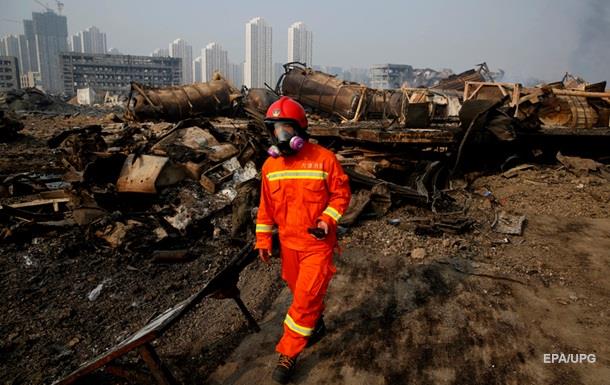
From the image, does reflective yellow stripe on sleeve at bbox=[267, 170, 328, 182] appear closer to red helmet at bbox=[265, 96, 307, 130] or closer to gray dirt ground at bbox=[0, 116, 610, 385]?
red helmet at bbox=[265, 96, 307, 130]

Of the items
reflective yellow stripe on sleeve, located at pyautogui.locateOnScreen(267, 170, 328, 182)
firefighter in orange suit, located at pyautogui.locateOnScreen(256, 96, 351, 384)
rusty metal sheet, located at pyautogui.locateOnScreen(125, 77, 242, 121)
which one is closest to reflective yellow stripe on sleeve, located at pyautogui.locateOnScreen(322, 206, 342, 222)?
firefighter in orange suit, located at pyautogui.locateOnScreen(256, 96, 351, 384)

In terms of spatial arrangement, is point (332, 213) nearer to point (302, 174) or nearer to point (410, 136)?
point (302, 174)

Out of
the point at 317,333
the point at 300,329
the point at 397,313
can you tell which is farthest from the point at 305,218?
the point at 397,313

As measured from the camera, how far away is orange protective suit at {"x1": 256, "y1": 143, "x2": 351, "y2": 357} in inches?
91.0

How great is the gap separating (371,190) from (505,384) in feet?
10.5

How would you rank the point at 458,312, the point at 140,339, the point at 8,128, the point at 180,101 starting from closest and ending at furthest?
the point at 140,339, the point at 458,312, the point at 8,128, the point at 180,101

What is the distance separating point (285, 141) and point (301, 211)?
0.46 m

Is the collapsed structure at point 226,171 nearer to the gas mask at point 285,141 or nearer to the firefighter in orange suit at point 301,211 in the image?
the firefighter in orange suit at point 301,211

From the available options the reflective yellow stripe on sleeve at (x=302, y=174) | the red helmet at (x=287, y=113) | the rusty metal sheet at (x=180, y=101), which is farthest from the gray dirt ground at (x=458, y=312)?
the rusty metal sheet at (x=180, y=101)

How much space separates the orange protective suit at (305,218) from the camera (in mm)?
2311

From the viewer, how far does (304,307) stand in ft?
7.55

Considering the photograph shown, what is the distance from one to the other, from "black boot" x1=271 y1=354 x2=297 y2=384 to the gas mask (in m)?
1.29

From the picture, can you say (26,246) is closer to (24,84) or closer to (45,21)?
(24,84)

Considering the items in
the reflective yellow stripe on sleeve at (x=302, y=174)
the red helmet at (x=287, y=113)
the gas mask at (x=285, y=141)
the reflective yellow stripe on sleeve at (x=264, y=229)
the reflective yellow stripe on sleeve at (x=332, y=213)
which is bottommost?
the reflective yellow stripe on sleeve at (x=264, y=229)
